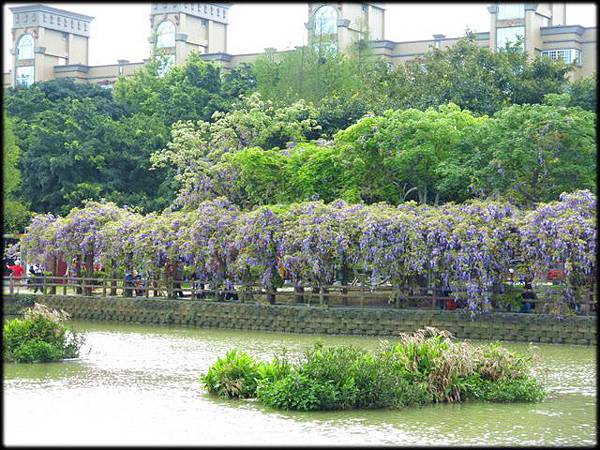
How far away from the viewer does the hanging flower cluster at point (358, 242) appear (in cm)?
2806

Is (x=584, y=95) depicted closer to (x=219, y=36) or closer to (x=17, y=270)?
(x=17, y=270)

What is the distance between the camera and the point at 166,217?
3578 centimetres

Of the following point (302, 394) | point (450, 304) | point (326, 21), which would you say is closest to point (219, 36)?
point (326, 21)

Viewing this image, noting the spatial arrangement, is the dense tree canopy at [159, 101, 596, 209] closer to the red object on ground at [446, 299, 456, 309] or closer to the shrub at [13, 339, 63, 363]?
the red object on ground at [446, 299, 456, 309]

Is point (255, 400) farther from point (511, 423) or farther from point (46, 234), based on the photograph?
point (46, 234)

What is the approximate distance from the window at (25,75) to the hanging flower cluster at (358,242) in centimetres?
4166

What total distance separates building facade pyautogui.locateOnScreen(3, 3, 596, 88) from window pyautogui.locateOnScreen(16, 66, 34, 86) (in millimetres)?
71

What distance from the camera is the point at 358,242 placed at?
101ft

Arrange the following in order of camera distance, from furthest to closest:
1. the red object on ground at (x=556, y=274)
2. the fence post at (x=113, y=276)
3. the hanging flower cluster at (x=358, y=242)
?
the fence post at (x=113, y=276)
the red object on ground at (x=556, y=274)
the hanging flower cluster at (x=358, y=242)

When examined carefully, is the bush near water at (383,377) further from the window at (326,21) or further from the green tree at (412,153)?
the window at (326,21)

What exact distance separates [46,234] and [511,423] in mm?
26139

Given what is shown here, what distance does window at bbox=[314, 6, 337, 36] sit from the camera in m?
66.6

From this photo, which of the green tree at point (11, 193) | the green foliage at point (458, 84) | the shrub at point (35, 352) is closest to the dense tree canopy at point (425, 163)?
the green foliage at point (458, 84)

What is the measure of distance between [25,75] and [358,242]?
51.9 metres
